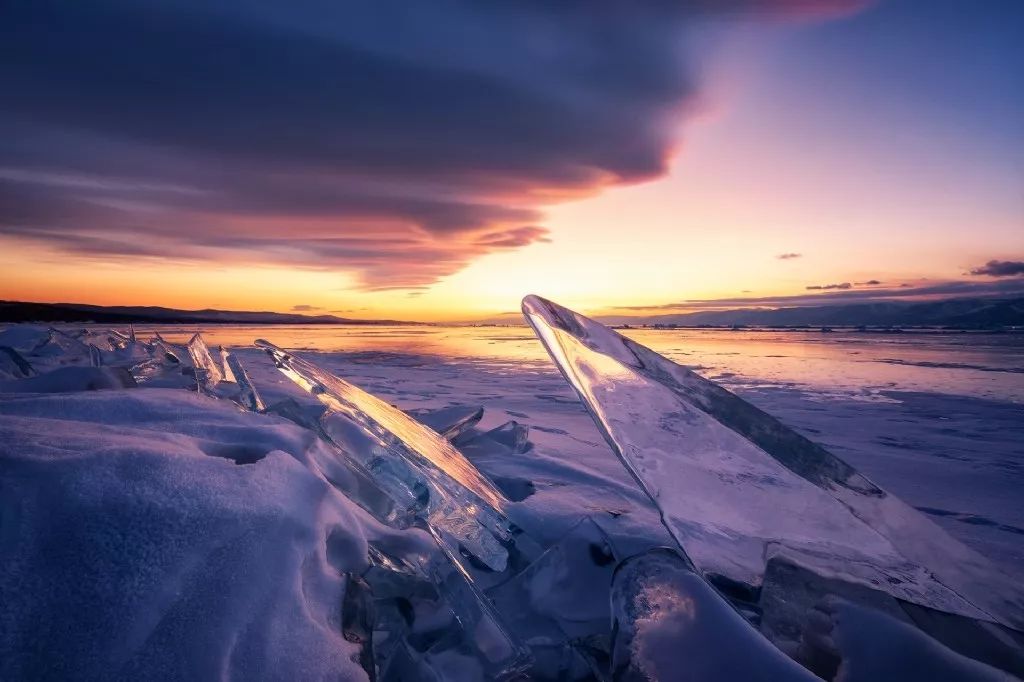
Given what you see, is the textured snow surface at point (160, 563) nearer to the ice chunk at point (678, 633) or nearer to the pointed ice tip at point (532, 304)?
the ice chunk at point (678, 633)

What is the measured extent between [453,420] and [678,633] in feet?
5.53

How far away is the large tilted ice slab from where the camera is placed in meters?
0.85

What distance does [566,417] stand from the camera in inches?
127

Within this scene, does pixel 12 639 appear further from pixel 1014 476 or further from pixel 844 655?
pixel 1014 476

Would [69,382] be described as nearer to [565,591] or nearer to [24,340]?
[565,591]

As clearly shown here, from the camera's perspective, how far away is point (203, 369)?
8.65 feet

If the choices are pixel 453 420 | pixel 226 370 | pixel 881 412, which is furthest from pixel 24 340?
pixel 881 412

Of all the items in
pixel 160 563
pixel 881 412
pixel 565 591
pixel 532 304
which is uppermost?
pixel 532 304

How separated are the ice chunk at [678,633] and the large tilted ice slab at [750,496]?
0.14 metres

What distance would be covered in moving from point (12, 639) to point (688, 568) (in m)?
0.80

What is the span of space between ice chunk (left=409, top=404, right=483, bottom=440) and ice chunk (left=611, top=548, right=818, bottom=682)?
55.0 inches

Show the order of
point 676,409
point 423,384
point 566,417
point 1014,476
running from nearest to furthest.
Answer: point 676,409 < point 1014,476 < point 566,417 < point 423,384

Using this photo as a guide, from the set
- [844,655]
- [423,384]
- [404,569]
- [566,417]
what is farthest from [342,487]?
[423,384]

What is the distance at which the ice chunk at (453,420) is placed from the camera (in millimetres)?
2113
